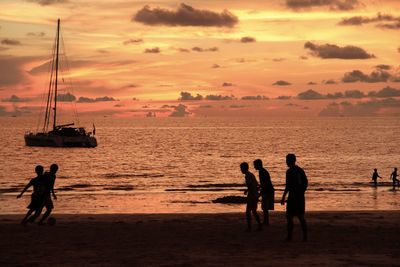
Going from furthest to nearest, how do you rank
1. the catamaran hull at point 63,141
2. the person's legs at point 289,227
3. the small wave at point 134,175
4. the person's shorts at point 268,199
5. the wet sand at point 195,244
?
the catamaran hull at point 63,141
the small wave at point 134,175
the person's shorts at point 268,199
the person's legs at point 289,227
the wet sand at point 195,244

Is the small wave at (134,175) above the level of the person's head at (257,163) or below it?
below

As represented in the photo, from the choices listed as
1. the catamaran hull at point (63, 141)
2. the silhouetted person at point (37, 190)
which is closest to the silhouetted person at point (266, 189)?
the silhouetted person at point (37, 190)

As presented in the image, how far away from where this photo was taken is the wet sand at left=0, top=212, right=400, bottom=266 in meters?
12.3

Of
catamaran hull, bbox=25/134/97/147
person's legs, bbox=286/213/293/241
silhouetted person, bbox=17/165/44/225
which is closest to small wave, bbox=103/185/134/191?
silhouetted person, bbox=17/165/44/225

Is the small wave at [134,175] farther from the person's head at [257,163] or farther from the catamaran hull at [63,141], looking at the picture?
the person's head at [257,163]

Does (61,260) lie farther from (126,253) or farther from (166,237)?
(166,237)

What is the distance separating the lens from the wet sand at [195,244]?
12.3 meters

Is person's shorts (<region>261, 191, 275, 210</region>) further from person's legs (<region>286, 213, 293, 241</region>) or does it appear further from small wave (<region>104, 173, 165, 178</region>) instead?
small wave (<region>104, 173, 165, 178</region>)

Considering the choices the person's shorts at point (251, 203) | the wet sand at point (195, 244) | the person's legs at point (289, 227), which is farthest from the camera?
the person's shorts at point (251, 203)

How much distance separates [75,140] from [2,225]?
88947mm

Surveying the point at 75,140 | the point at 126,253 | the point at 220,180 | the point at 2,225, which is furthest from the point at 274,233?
the point at 75,140

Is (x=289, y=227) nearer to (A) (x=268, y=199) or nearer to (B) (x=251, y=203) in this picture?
(B) (x=251, y=203)

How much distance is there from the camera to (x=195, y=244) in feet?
47.8

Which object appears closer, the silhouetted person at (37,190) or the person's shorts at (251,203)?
the person's shorts at (251,203)
